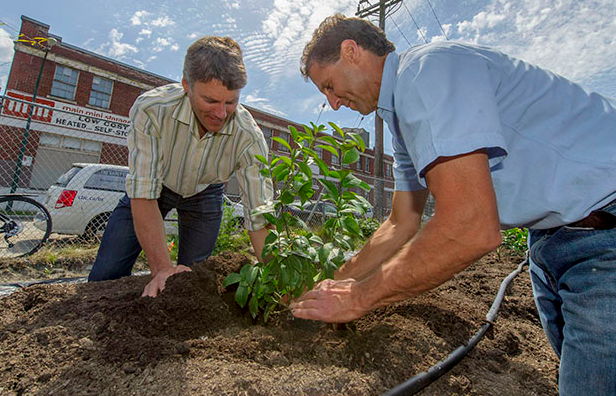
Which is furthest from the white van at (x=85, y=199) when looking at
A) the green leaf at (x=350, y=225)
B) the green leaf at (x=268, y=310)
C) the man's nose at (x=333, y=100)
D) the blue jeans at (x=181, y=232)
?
the man's nose at (x=333, y=100)

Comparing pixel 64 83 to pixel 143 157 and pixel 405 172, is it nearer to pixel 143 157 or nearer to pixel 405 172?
pixel 143 157

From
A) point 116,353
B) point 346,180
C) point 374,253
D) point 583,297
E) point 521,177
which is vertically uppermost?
point 521,177

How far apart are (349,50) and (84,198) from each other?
6089 millimetres

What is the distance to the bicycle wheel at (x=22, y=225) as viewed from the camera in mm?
4348

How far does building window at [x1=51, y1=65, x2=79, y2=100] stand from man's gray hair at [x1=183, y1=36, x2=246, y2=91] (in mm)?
17496

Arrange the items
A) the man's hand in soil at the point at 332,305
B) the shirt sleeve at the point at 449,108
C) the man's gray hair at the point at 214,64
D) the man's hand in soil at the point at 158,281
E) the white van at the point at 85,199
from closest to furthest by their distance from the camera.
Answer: the shirt sleeve at the point at 449,108 < the man's hand in soil at the point at 332,305 < the man's hand in soil at the point at 158,281 < the man's gray hair at the point at 214,64 < the white van at the point at 85,199

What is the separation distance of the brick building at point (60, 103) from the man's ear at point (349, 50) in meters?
12.2

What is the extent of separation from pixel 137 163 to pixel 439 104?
1631 millimetres

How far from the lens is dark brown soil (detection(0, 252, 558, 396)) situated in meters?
0.97

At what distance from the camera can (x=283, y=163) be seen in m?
1.44

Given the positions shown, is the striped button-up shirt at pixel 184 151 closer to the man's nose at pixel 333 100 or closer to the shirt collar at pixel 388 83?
the man's nose at pixel 333 100

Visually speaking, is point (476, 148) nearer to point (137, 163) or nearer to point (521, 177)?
point (521, 177)

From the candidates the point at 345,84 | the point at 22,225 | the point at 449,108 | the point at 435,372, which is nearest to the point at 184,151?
the point at 345,84

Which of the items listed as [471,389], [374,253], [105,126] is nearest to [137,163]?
[374,253]
